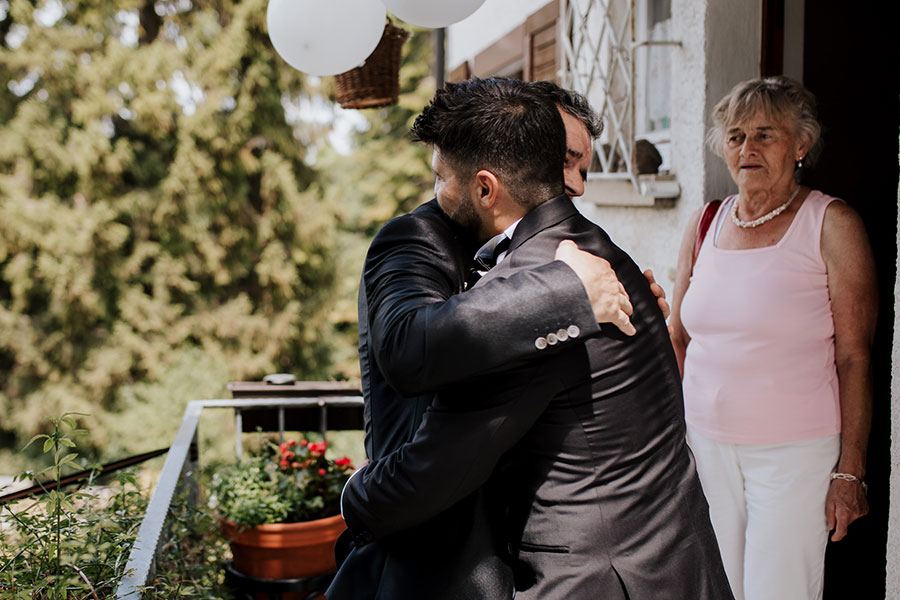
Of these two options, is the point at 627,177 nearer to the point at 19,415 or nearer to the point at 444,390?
the point at 444,390

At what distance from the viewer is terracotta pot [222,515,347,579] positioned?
121 inches

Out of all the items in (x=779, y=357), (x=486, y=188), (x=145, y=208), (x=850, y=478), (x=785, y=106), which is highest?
(x=785, y=106)

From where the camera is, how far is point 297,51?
3135 mm

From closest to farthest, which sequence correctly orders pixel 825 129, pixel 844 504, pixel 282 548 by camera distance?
pixel 844 504
pixel 825 129
pixel 282 548

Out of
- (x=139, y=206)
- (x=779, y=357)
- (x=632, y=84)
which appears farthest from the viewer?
(x=139, y=206)

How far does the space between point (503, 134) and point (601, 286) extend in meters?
0.29

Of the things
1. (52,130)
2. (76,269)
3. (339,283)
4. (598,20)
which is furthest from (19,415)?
(598,20)

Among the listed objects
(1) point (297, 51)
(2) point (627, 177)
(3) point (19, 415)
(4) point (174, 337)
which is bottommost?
(3) point (19, 415)

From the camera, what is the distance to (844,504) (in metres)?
2.15

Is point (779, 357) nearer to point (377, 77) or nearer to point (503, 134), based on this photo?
point (503, 134)

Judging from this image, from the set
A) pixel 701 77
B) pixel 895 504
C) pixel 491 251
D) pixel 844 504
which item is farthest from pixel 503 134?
pixel 701 77

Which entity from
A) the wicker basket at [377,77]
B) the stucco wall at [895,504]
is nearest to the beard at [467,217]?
the stucco wall at [895,504]

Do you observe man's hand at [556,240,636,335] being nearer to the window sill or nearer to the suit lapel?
the suit lapel

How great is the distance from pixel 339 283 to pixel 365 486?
1243 centimetres
